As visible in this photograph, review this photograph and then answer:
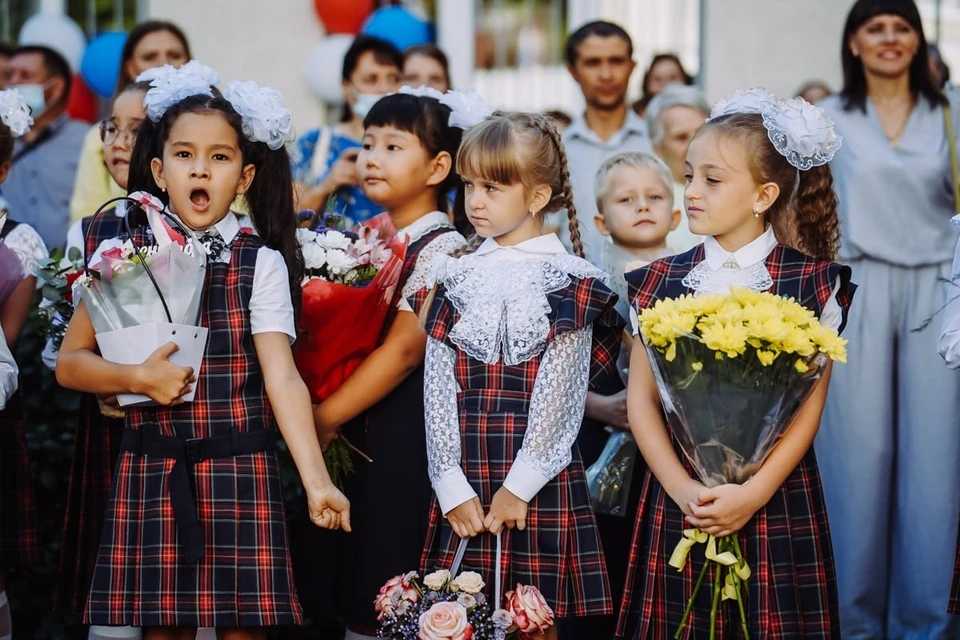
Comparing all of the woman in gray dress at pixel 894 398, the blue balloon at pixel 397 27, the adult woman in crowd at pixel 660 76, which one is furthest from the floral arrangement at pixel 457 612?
the blue balloon at pixel 397 27

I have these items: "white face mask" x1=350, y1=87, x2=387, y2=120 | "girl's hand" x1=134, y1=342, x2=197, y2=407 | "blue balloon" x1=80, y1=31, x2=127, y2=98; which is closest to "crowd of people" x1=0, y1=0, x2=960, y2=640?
"girl's hand" x1=134, y1=342, x2=197, y2=407

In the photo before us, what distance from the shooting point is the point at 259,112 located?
3406 mm

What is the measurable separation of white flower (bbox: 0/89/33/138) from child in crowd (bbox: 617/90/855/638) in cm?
190

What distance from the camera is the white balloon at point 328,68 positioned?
7.34 meters

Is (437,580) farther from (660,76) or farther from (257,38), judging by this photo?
(257,38)

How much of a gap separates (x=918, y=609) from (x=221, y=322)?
102 inches

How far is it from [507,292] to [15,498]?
5.18 ft

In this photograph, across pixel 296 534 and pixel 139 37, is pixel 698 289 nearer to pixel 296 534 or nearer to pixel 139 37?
pixel 296 534

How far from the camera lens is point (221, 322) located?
3.24 m

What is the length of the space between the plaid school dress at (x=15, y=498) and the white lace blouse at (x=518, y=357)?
126 cm

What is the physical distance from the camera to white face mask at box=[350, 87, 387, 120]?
5.48 meters

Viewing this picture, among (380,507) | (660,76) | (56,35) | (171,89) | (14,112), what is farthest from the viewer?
(56,35)

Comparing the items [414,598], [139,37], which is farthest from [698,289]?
[139,37]

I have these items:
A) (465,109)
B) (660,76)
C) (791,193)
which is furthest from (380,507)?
(660,76)
